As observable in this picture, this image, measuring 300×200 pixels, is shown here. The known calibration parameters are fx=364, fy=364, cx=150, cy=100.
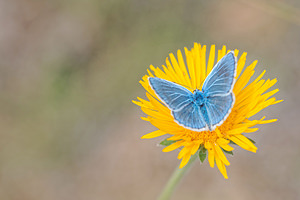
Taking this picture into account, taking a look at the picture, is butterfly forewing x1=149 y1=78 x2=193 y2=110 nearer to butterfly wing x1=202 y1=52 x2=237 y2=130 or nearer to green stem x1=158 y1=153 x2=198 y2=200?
butterfly wing x1=202 y1=52 x2=237 y2=130

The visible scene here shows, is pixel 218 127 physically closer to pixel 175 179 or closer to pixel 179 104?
pixel 179 104

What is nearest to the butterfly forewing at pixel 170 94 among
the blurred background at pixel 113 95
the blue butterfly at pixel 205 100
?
the blue butterfly at pixel 205 100

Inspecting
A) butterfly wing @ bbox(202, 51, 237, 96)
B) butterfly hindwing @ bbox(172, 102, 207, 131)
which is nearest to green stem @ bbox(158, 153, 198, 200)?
butterfly hindwing @ bbox(172, 102, 207, 131)

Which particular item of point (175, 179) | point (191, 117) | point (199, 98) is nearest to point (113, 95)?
point (175, 179)

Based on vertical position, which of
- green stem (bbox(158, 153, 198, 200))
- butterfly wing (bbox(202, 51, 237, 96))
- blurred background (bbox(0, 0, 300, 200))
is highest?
blurred background (bbox(0, 0, 300, 200))

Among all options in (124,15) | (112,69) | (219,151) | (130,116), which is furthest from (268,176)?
(124,15)

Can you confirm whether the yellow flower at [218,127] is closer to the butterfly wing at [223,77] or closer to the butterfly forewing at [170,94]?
the butterfly forewing at [170,94]
